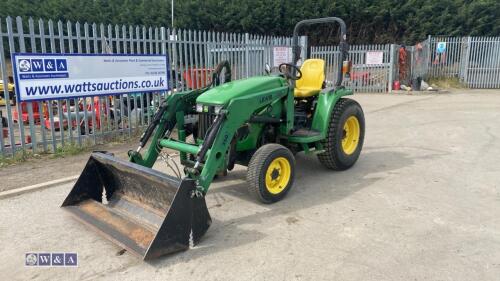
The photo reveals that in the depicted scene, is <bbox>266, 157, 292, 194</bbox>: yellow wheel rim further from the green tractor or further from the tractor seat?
the tractor seat

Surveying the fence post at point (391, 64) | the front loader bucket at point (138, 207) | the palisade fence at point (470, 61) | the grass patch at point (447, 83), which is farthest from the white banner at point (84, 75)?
the palisade fence at point (470, 61)

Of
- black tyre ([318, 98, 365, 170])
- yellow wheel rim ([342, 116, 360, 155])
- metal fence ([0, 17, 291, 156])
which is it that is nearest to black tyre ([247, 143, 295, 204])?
black tyre ([318, 98, 365, 170])

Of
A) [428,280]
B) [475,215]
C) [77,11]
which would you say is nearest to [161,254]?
[428,280]

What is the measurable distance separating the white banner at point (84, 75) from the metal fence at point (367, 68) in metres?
9.94

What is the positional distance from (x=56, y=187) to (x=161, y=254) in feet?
8.36

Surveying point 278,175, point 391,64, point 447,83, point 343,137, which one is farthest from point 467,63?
point 278,175

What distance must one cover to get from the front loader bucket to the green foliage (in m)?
26.0

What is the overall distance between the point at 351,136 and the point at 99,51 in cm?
469

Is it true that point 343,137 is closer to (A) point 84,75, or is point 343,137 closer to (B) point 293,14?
(A) point 84,75

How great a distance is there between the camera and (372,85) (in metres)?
16.8

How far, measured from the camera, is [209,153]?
12.4ft

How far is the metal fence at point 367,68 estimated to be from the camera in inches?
644

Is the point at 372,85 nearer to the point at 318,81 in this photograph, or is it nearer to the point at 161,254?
the point at 318,81

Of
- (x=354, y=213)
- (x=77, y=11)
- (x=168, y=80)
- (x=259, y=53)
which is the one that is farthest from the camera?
(x=77, y=11)
